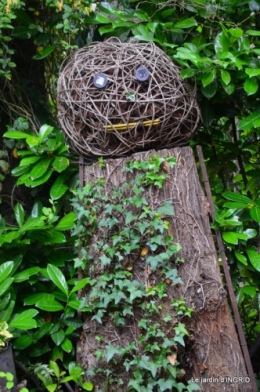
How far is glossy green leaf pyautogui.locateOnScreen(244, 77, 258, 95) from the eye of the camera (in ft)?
9.51

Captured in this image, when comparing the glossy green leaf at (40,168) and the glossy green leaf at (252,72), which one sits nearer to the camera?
the glossy green leaf at (252,72)

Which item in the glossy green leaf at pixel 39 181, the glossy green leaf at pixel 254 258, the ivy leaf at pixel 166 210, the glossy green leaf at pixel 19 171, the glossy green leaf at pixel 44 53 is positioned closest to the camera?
the ivy leaf at pixel 166 210

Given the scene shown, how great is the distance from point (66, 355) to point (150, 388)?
27.4 inches

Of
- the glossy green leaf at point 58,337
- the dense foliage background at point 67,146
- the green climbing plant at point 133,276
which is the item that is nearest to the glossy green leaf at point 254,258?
the dense foliage background at point 67,146

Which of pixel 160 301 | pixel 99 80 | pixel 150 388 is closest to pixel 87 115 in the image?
pixel 99 80

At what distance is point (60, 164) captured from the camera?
3170 mm

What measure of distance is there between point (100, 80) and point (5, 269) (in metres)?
1.23

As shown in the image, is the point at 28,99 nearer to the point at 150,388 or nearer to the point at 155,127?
the point at 155,127

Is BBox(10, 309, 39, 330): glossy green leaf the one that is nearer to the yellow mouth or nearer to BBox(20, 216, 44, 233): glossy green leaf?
BBox(20, 216, 44, 233): glossy green leaf

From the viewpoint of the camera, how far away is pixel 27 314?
2.80m

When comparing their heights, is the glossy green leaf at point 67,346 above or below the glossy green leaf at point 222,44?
below

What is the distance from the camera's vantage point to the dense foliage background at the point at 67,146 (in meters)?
2.92

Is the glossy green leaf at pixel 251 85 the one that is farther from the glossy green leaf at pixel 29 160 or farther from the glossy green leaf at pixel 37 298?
the glossy green leaf at pixel 37 298

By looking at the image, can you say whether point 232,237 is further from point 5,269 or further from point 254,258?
point 5,269
